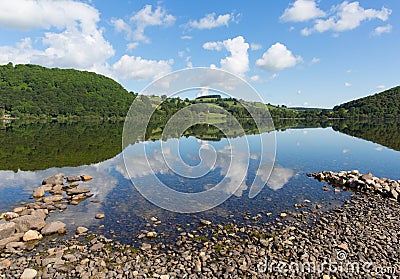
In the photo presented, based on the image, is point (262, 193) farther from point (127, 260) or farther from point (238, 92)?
point (127, 260)

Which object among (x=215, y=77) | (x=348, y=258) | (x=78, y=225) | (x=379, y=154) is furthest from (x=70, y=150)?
(x=379, y=154)

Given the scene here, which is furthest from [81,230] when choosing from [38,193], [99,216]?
[38,193]

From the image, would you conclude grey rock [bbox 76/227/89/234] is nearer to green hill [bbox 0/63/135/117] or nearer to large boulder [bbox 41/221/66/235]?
large boulder [bbox 41/221/66/235]

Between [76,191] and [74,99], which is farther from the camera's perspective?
[74,99]

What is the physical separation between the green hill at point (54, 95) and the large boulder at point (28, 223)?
128 meters

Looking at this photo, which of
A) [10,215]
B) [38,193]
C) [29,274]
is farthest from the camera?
[38,193]

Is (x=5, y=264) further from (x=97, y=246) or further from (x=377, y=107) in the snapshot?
(x=377, y=107)

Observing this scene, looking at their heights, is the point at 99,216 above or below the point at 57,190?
below

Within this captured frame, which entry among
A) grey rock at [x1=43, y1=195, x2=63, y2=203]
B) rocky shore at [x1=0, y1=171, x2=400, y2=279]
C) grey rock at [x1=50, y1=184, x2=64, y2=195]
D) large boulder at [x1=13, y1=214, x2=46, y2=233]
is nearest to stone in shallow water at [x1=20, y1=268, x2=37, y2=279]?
rocky shore at [x1=0, y1=171, x2=400, y2=279]

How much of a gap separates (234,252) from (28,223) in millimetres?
8581

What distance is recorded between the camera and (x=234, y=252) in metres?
9.38

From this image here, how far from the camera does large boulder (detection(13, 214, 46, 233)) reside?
11.1m

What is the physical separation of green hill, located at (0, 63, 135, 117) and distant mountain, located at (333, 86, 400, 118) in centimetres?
13883

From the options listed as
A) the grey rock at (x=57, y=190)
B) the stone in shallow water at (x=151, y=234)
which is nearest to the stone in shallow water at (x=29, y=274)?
the stone in shallow water at (x=151, y=234)
